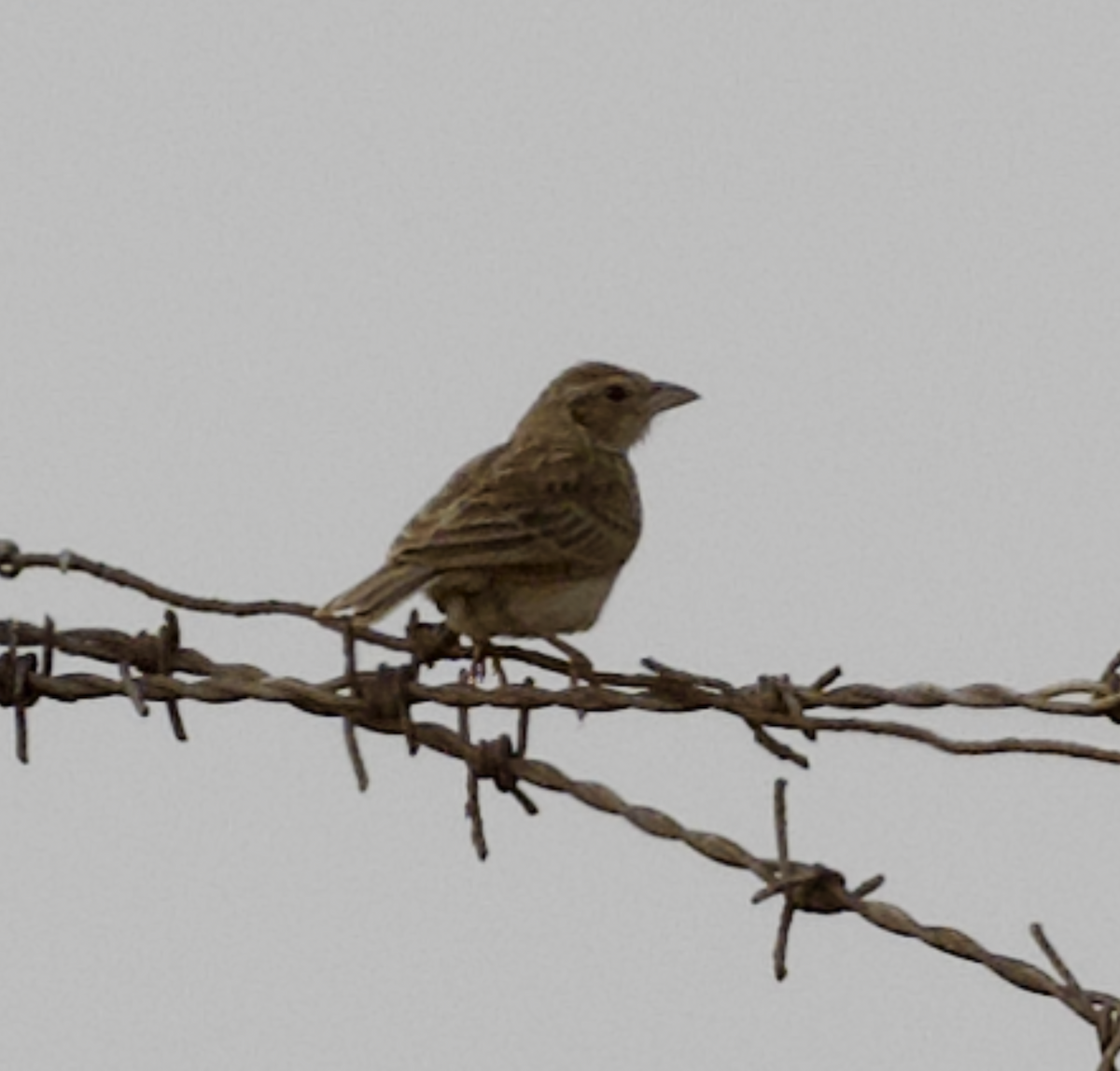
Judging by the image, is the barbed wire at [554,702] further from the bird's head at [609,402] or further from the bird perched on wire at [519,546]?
the bird's head at [609,402]

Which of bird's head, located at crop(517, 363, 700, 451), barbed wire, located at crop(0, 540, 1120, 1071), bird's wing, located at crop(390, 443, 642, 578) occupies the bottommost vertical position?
barbed wire, located at crop(0, 540, 1120, 1071)

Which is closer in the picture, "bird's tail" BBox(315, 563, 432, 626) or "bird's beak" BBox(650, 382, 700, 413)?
"bird's tail" BBox(315, 563, 432, 626)

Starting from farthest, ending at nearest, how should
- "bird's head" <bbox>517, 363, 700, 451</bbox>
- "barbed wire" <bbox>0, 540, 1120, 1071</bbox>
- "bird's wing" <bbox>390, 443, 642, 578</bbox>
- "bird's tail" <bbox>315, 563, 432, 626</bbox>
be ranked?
"bird's head" <bbox>517, 363, 700, 451</bbox>
"bird's wing" <bbox>390, 443, 642, 578</bbox>
"bird's tail" <bbox>315, 563, 432, 626</bbox>
"barbed wire" <bbox>0, 540, 1120, 1071</bbox>

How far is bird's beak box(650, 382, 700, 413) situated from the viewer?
27.5 ft

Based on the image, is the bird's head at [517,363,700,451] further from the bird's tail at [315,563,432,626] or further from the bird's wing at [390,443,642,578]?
the bird's tail at [315,563,432,626]

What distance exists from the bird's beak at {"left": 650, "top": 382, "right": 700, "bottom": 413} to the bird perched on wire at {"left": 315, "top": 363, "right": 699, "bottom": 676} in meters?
0.38

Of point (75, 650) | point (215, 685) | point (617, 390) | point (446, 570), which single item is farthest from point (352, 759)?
point (617, 390)

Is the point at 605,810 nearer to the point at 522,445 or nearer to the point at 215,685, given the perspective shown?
the point at 215,685

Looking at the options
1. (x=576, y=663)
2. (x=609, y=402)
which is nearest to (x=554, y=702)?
(x=576, y=663)

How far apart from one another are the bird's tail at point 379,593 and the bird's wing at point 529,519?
43mm

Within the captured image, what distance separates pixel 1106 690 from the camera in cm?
507

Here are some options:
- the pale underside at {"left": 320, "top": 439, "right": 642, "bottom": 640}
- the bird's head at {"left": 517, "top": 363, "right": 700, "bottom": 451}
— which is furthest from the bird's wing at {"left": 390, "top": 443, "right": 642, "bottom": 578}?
the bird's head at {"left": 517, "top": 363, "right": 700, "bottom": 451}

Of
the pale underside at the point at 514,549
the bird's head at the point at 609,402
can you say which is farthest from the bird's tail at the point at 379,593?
the bird's head at the point at 609,402

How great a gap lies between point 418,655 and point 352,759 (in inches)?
38.1
